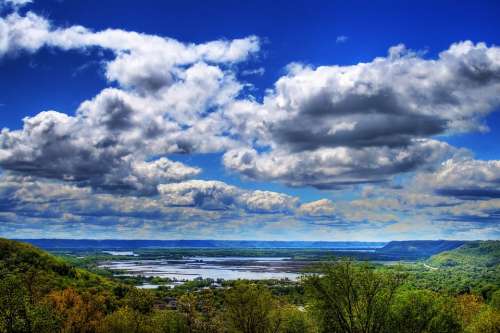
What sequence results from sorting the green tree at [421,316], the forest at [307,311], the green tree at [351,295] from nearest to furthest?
the forest at [307,311] < the green tree at [351,295] < the green tree at [421,316]

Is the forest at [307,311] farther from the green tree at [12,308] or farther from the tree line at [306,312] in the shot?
the green tree at [12,308]

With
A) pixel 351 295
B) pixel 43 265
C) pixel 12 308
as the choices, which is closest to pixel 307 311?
pixel 351 295

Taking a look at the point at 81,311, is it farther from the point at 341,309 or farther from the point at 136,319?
the point at 341,309

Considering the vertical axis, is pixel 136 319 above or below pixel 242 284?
below

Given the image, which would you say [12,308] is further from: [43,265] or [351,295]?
[43,265]

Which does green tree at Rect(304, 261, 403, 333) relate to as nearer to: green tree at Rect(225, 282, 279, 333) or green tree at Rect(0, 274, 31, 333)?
green tree at Rect(225, 282, 279, 333)

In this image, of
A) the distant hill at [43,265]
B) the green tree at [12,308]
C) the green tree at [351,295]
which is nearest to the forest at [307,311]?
the green tree at [351,295]

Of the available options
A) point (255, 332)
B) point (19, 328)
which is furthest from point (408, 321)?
point (19, 328)

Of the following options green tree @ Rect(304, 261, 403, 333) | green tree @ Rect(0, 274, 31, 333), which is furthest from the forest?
green tree @ Rect(0, 274, 31, 333)

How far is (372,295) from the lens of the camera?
63125 millimetres

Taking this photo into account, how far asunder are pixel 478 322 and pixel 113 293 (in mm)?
117125

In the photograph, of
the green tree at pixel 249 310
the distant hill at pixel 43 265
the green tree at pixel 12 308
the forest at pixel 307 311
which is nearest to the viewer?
the green tree at pixel 12 308

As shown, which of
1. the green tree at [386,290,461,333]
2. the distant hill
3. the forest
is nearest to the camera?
the forest

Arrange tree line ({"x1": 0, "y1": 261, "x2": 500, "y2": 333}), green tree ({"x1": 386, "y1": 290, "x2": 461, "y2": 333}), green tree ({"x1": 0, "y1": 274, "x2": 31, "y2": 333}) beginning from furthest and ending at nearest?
green tree ({"x1": 386, "y1": 290, "x2": 461, "y2": 333}) < tree line ({"x1": 0, "y1": 261, "x2": 500, "y2": 333}) < green tree ({"x1": 0, "y1": 274, "x2": 31, "y2": 333})
